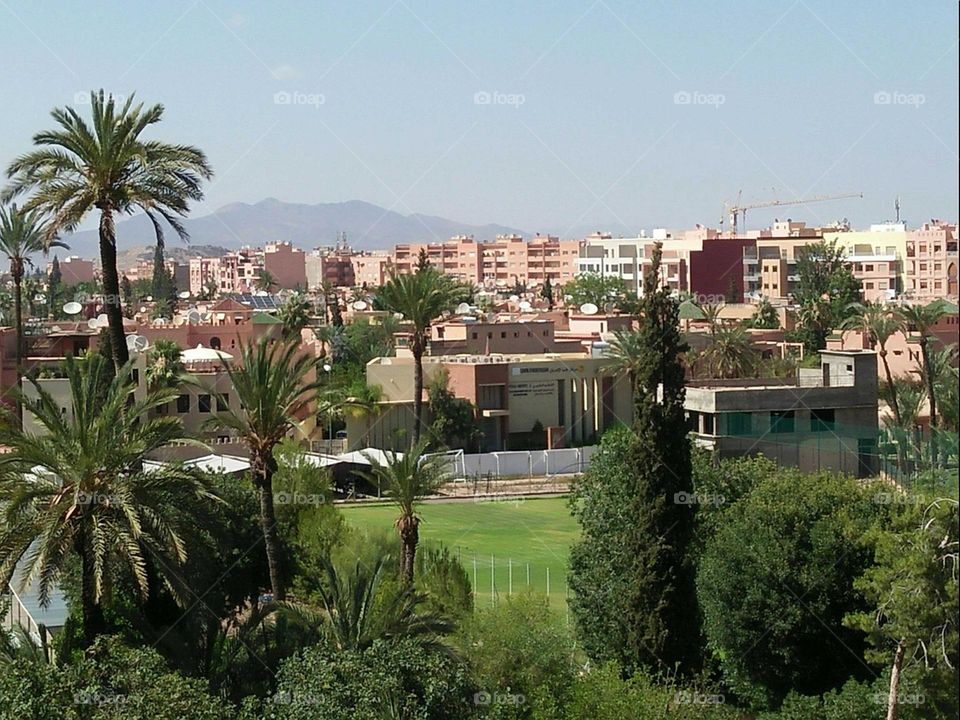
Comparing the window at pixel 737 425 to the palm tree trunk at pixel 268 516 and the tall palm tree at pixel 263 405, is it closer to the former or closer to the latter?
the palm tree trunk at pixel 268 516

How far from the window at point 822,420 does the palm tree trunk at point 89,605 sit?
20681mm

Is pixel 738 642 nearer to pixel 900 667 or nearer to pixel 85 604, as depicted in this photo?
pixel 900 667

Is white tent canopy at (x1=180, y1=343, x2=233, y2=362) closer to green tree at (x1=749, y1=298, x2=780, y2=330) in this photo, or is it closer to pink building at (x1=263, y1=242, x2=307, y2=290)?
green tree at (x1=749, y1=298, x2=780, y2=330)

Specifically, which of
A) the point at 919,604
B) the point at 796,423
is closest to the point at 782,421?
the point at 796,423

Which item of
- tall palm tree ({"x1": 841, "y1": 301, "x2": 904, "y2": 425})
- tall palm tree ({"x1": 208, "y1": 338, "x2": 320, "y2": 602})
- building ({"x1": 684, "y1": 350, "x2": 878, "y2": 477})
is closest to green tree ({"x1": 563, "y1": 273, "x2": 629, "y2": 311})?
tall palm tree ({"x1": 841, "y1": 301, "x2": 904, "y2": 425})

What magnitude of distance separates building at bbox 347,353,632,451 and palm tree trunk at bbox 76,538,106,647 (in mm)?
29470

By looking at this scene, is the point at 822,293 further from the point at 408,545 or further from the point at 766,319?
the point at 408,545

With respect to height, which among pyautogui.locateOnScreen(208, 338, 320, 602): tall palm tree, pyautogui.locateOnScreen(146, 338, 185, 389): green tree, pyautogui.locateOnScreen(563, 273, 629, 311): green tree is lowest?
pyautogui.locateOnScreen(208, 338, 320, 602): tall palm tree

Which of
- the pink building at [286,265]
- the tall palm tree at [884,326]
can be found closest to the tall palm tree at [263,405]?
the tall palm tree at [884,326]

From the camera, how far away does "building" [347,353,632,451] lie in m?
47.4

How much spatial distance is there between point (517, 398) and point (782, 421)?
16906 mm

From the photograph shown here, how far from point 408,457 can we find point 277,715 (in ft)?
31.9

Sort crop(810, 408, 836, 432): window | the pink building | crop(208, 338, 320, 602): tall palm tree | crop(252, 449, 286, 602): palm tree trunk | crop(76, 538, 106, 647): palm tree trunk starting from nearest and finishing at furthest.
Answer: crop(76, 538, 106, 647): palm tree trunk < crop(208, 338, 320, 602): tall palm tree < crop(252, 449, 286, 602): palm tree trunk < crop(810, 408, 836, 432): window < the pink building

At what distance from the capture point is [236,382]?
1944 cm
